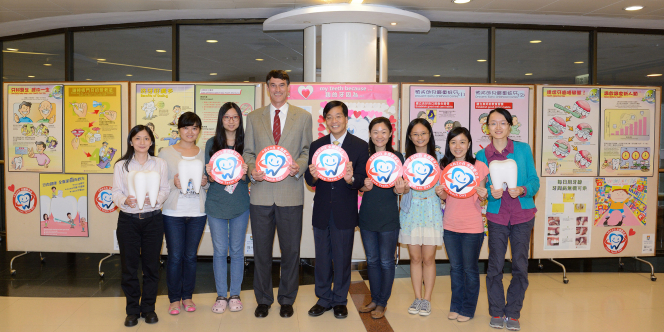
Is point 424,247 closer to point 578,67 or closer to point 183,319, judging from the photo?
point 183,319

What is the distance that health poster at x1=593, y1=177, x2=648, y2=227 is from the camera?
417cm

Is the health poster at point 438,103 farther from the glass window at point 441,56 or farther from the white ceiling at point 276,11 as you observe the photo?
the glass window at point 441,56

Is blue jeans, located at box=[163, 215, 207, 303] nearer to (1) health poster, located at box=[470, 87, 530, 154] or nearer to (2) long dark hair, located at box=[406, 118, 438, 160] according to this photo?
(2) long dark hair, located at box=[406, 118, 438, 160]

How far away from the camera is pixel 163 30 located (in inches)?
205

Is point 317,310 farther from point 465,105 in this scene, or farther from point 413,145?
point 465,105

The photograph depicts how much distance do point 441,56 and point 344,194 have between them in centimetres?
325

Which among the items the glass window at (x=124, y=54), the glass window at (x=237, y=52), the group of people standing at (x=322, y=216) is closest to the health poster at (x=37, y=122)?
the glass window at (x=124, y=54)

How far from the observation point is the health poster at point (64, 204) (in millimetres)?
4164

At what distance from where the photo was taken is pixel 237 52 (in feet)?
17.4

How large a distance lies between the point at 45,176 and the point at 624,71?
6934 mm

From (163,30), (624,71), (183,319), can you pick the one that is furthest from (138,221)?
(624,71)

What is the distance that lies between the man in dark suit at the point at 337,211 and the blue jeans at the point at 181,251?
872 mm

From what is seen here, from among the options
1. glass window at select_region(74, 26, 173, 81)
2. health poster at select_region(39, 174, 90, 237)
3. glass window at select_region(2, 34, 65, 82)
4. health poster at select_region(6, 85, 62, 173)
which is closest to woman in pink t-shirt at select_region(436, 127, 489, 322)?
health poster at select_region(39, 174, 90, 237)

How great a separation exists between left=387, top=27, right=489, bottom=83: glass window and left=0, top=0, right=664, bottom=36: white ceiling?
26cm
